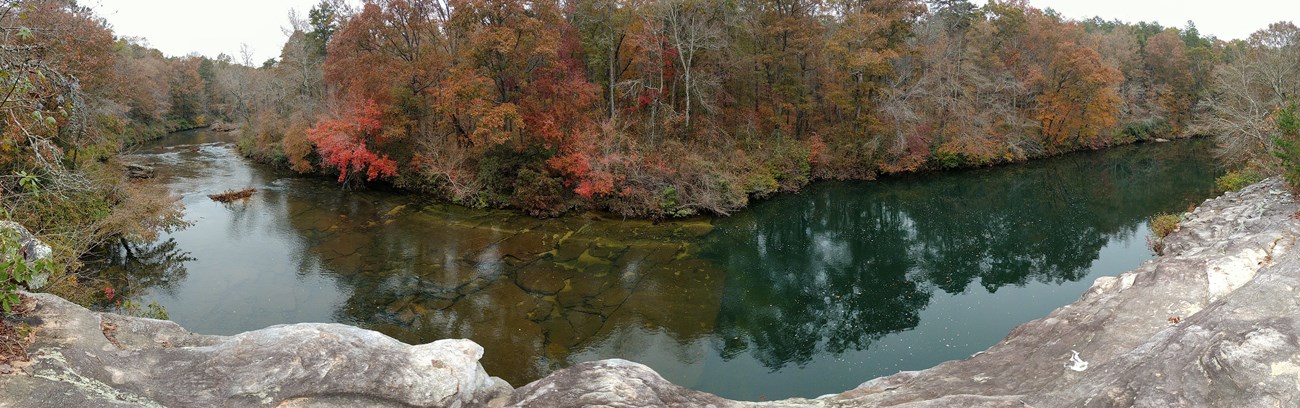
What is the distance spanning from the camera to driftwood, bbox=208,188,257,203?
26328mm

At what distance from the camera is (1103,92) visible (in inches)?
1551

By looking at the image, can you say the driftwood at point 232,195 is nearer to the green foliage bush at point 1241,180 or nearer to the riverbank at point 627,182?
the riverbank at point 627,182

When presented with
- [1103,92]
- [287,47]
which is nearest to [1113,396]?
[1103,92]

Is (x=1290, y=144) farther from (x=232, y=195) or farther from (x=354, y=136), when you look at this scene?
(x=232, y=195)

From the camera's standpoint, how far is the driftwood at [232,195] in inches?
1037

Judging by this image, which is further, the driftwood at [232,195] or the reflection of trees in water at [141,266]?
the driftwood at [232,195]

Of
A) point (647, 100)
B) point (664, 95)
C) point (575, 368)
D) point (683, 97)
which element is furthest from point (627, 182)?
point (575, 368)

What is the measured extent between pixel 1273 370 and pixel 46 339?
10637mm

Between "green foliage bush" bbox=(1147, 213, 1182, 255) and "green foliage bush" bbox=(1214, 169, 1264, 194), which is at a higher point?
"green foliage bush" bbox=(1214, 169, 1264, 194)

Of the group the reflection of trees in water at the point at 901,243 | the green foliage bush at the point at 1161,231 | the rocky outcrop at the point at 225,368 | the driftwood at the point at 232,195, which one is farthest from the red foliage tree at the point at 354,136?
the green foliage bush at the point at 1161,231

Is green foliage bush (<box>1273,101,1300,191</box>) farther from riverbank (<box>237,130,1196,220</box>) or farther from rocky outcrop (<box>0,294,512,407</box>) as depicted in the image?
rocky outcrop (<box>0,294,512,407</box>)

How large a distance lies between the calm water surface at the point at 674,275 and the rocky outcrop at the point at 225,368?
5.33m

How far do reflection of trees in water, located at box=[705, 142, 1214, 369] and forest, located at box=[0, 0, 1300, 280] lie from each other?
3.02 m

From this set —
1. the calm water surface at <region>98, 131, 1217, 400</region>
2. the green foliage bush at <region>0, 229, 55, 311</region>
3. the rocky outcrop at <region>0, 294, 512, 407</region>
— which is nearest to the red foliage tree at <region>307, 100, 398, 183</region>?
the calm water surface at <region>98, 131, 1217, 400</region>
